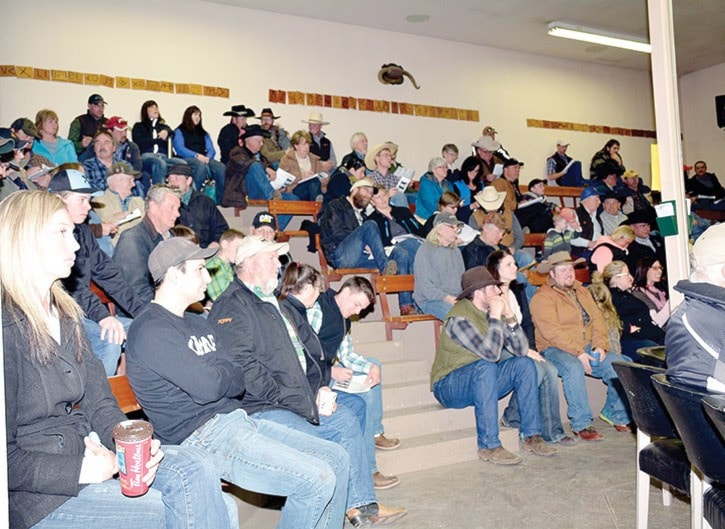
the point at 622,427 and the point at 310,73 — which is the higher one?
the point at 310,73

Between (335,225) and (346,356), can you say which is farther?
(335,225)

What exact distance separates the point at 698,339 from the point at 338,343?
7.02ft

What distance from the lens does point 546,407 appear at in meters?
4.84

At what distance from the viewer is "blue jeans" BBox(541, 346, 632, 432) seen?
5.01 meters

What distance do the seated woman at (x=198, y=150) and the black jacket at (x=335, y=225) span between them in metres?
1.61

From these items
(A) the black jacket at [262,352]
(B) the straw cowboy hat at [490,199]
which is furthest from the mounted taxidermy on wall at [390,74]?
(A) the black jacket at [262,352]

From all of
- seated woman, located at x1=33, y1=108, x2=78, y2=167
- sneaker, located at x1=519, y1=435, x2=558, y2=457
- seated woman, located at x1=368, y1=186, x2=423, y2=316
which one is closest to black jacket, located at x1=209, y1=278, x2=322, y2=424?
sneaker, located at x1=519, y1=435, x2=558, y2=457

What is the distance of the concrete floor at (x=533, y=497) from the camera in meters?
3.36

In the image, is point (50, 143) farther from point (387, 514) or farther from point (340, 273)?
point (387, 514)

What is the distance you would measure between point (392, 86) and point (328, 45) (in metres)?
1.13

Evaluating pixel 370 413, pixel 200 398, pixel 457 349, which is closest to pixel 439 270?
pixel 457 349

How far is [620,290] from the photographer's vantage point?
5.86 m

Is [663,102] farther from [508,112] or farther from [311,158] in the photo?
[508,112]

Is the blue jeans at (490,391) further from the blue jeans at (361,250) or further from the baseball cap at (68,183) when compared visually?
the baseball cap at (68,183)
